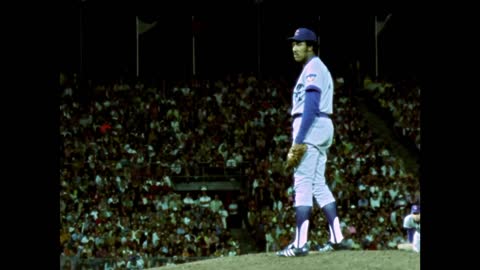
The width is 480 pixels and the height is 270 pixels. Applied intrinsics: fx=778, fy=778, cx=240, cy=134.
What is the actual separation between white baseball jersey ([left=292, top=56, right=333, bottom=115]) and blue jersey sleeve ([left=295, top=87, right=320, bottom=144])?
0.21ft

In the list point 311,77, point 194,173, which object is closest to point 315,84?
point 311,77

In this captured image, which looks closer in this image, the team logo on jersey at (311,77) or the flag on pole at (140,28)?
the team logo on jersey at (311,77)

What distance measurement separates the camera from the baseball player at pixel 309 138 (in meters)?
6.92

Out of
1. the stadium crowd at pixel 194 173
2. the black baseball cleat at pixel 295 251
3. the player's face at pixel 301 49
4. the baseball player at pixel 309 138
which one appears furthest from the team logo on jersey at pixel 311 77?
the stadium crowd at pixel 194 173

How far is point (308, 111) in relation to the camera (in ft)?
22.5

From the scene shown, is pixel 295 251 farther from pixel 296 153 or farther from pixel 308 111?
pixel 308 111

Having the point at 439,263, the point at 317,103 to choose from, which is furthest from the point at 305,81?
the point at 439,263

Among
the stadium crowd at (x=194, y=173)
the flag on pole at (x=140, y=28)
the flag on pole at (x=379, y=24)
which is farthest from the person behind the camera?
the flag on pole at (x=140, y=28)

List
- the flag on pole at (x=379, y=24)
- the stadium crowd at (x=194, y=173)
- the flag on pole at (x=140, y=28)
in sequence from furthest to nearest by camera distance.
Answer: the flag on pole at (x=140, y=28) → the flag on pole at (x=379, y=24) → the stadium crowd at (x=194, y=173)

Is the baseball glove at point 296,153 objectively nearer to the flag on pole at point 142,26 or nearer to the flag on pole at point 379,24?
the flag on pole at point 379,24

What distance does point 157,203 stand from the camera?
685 inches

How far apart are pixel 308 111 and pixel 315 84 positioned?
25 cm

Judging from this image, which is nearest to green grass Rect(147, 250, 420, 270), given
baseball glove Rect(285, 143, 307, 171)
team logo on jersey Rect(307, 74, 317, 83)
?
baseball glove Rect(285, 143, 307, 171)

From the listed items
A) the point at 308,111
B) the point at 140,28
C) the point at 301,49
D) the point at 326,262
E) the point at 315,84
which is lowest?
the point at 326,262
